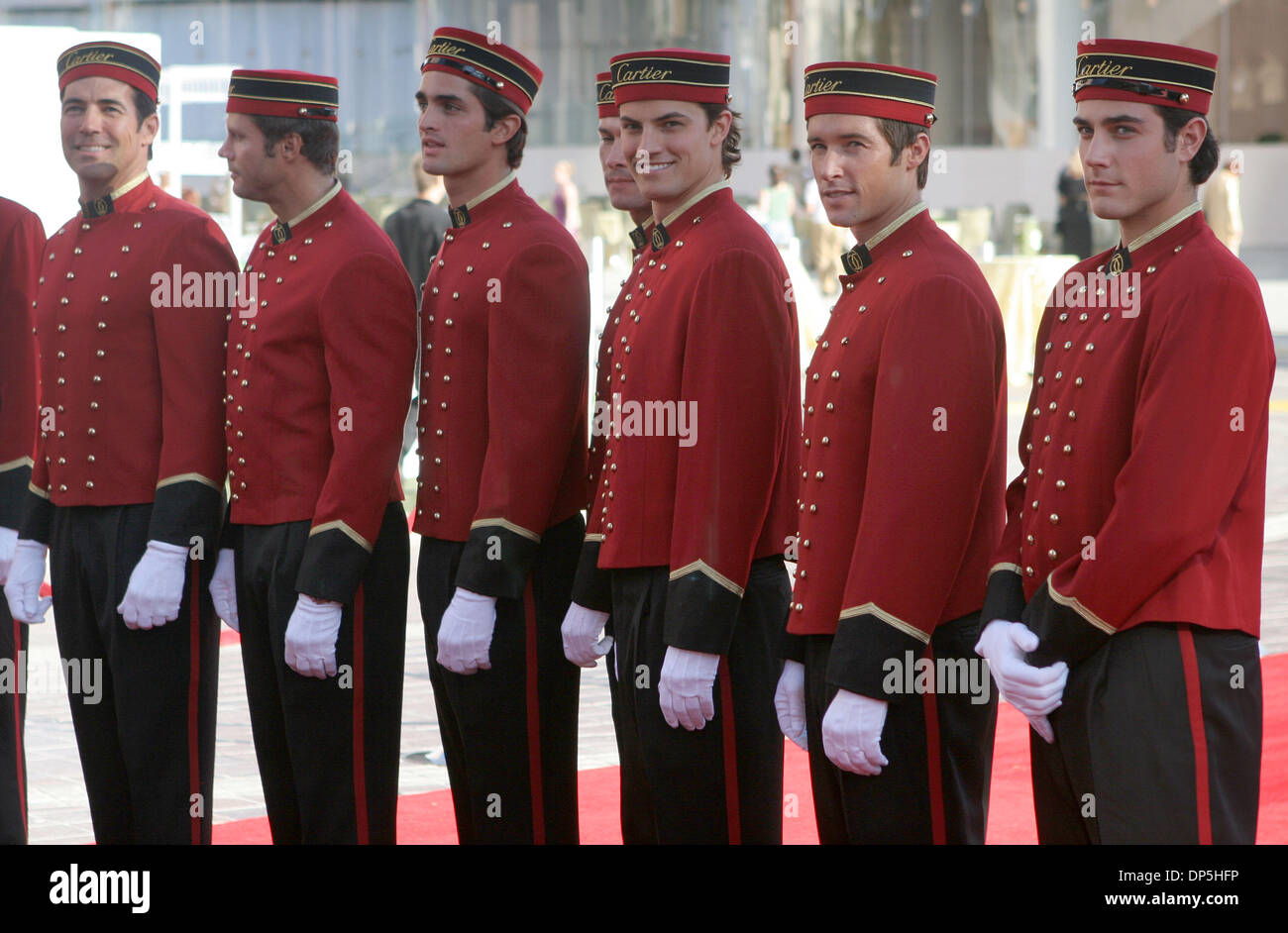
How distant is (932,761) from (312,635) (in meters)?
1.28

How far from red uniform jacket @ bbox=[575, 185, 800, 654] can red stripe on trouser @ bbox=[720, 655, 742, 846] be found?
130 millimetres

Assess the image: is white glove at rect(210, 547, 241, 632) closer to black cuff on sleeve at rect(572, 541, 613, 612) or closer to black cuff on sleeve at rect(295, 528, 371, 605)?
black cuff on sleeve at rect(295, 528, 371, 605)

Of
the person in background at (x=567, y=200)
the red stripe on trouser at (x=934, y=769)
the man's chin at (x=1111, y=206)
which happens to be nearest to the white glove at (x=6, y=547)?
the red stripe on trouser at (x=934, y=769)

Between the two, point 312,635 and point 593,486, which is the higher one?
point 593,486

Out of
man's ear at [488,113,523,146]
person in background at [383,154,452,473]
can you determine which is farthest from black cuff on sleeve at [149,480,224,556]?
person in background at [383,154,452,473]

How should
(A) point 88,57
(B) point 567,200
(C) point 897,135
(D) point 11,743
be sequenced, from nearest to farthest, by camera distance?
(C) point 897,135
(A) point 88,57
(D) point 11,743
(B) point 567,200

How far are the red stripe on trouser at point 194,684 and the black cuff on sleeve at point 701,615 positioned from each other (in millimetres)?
1186

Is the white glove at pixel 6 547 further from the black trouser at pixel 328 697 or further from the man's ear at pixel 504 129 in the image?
the man's ear at pixel 504 129

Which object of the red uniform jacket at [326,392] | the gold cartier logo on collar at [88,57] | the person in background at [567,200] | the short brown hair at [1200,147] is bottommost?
the red uniform jacket at [326,392]

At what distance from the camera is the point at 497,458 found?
3.49m

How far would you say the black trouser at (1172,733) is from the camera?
8.68 feet

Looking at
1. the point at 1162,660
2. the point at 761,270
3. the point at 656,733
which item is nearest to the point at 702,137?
the point at 761,270

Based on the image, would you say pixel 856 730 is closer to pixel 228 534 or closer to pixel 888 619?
pixel 888 619

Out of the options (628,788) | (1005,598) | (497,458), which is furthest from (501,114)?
(1005,598)
